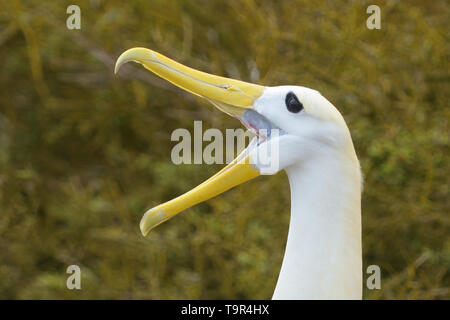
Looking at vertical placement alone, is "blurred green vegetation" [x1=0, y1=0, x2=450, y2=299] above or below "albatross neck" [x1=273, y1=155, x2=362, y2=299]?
above

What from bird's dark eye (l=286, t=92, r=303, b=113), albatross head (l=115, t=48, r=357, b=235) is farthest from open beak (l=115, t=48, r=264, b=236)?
bird's dark eye (l=286, t=92, r=303, b=113)

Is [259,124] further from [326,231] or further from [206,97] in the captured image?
[326,231]

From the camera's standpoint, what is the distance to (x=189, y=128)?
3939mm

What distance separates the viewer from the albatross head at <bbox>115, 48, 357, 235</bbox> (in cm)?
170

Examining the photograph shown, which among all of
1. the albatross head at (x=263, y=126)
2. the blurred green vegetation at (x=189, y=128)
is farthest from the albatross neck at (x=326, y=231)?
the blurred green vegetation at (x=189, y=128)

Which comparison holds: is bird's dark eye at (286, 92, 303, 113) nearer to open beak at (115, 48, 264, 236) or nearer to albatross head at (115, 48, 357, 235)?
albatross head at (115, 48, 357, 235)

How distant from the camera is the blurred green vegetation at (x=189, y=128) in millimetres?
3137

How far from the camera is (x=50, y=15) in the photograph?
400cm

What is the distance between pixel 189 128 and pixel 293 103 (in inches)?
87.7

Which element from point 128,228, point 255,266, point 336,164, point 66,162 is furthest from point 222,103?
point 66,162

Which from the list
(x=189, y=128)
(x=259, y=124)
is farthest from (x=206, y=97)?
(x=189, y=128)

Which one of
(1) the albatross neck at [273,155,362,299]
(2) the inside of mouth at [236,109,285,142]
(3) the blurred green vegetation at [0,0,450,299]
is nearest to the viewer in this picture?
(1) the albatross neck at [273,155,362,299]

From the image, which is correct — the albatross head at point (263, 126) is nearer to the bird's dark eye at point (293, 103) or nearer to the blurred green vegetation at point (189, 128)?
the bird's dark eye at point (293, 103)

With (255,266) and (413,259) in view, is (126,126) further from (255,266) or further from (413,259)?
(413,259)
